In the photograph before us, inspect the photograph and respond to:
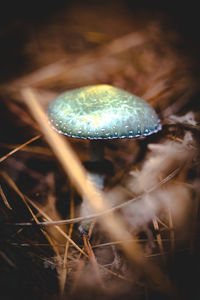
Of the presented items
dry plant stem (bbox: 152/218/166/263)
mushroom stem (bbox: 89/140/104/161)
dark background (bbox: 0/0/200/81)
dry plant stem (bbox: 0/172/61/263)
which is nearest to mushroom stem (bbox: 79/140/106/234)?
mushroom stem (bbox: 89/140/104/161)

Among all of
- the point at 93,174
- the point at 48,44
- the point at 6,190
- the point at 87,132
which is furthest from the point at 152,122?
the point at 48,44

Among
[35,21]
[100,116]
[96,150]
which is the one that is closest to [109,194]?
[96,150]

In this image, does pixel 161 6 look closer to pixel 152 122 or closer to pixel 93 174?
pixel 152 122

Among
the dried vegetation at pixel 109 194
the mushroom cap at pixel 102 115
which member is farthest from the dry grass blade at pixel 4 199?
Answer: the mushroom cap at pixel 102 115

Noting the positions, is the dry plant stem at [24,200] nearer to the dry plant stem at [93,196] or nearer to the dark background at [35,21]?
the dry plant stem at [93,196]

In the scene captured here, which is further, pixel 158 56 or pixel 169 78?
pixel 158 56
